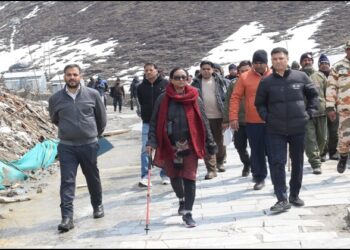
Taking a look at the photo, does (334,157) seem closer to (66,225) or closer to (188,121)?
(188,121)

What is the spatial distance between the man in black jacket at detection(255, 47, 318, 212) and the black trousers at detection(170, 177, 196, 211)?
92 centimetres

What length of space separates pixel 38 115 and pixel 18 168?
430 centimetres

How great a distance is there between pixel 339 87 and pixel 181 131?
8.78 ft

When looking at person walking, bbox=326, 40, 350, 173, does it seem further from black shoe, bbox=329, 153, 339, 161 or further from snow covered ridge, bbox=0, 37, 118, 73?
snow covered ridge, bbox=0, 37, 118, 73

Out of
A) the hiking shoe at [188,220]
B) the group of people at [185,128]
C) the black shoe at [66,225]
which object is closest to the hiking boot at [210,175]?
the group of people at [185,128]

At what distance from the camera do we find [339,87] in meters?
7.47

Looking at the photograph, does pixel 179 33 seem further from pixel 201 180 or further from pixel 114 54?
pixel 201 180

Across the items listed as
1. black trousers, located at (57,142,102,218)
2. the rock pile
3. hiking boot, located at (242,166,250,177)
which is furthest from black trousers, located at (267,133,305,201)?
the rock pile

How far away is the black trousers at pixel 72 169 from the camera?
243 inches

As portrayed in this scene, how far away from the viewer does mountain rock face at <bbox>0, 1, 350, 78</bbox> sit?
128 ft

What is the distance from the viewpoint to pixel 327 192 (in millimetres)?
6953

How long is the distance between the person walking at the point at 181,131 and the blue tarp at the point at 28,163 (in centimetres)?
360

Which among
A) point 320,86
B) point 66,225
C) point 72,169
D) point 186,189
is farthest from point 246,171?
point 66,225

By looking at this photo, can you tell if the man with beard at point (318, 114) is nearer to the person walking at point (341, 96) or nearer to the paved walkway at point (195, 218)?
the paved walkway at point (195, 218)
